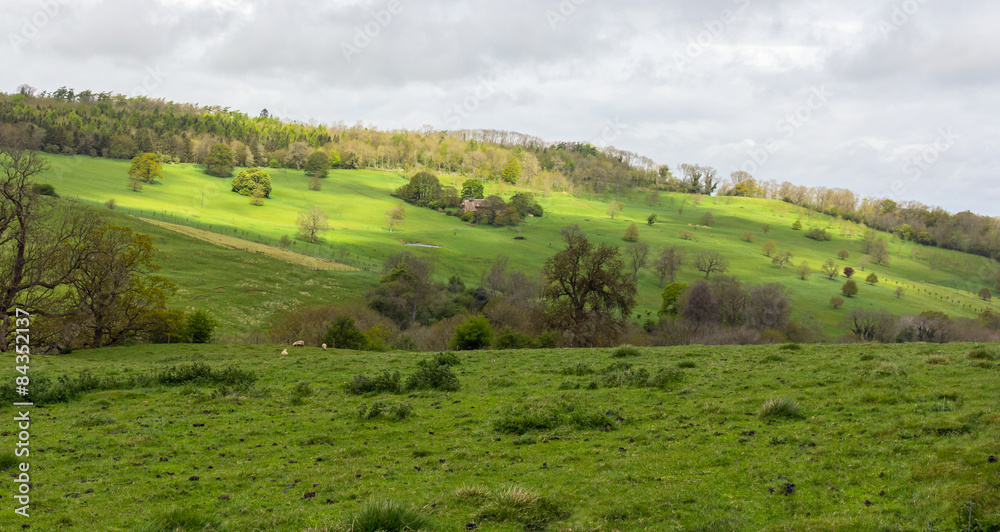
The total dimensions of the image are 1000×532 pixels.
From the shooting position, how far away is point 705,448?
9805 millimetres

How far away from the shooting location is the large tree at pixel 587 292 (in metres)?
45.4

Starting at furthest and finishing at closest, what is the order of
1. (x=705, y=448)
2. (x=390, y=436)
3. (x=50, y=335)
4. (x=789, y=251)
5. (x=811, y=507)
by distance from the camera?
(x=789, y=251)
(x=50, y=335)
(x=390, y=436)
(x=705, y=448)
(x=811, y=507)

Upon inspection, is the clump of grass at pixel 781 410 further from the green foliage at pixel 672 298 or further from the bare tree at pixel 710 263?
the bare tree at pixel 710 263

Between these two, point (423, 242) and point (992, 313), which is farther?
point (423, 242)

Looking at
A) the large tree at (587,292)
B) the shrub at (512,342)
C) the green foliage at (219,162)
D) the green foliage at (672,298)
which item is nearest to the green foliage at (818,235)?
the green foliage at (672,298)

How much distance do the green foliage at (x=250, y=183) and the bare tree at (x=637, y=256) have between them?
10930 cm

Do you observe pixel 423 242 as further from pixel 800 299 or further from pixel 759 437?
pixel 759 437

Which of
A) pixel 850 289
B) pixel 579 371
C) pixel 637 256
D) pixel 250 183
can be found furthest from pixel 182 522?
pixel 250 183

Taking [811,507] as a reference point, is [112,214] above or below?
below

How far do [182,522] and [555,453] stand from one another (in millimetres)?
6143

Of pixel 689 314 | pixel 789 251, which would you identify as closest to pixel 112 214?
pixel 689 314

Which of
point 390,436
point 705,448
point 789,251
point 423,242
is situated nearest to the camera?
point 705,448

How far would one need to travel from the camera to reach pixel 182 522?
692cm

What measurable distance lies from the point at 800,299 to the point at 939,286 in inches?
2390
